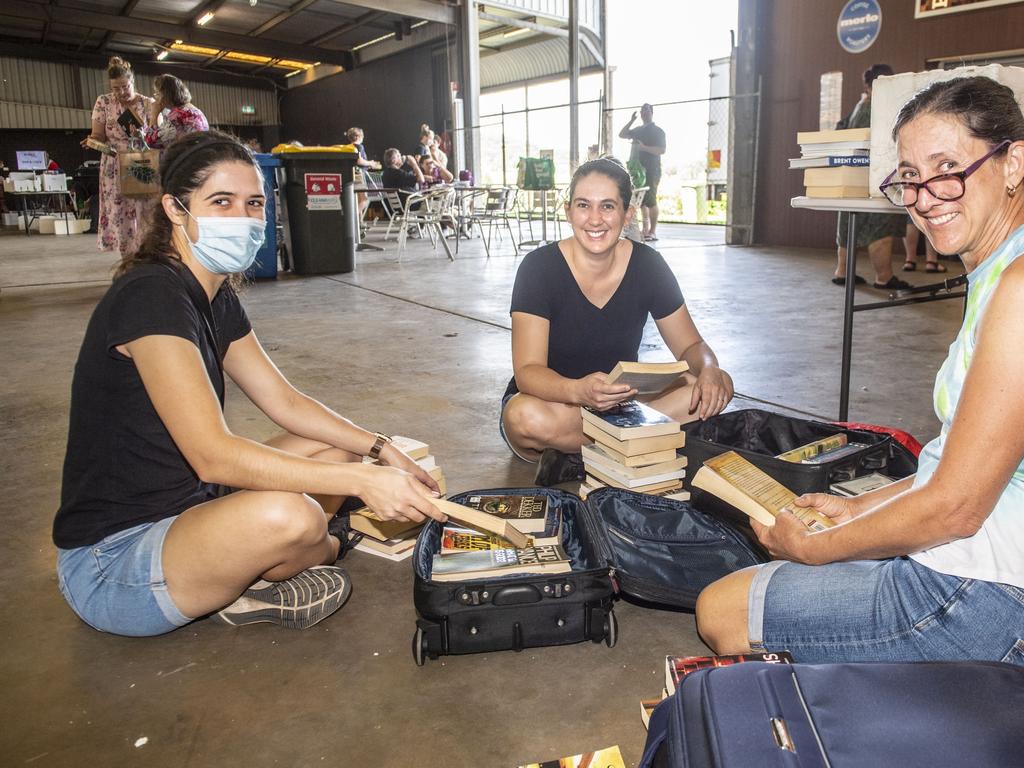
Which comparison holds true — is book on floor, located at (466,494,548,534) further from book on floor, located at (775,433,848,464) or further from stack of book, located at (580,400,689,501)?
book on floor, located at (775,433,848,464)

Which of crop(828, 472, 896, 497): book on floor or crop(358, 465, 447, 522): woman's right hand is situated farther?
crop(828, 472, 896, 497): book on floor

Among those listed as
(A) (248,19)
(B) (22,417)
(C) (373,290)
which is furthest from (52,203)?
(B) (22,417)

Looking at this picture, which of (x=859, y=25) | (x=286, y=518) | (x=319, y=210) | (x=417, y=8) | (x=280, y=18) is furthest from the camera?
(x=280, y=18)

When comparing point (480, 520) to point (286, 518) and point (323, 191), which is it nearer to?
point (286, 518)

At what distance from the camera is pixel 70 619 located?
1.87 m

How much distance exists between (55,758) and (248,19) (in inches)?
748

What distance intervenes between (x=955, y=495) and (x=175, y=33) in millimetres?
19869

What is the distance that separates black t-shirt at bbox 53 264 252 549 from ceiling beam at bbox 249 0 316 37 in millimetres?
16501

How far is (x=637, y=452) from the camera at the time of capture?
218cm

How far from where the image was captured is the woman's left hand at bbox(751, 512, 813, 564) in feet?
4.25

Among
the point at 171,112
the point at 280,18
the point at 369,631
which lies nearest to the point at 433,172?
the point at 171,112

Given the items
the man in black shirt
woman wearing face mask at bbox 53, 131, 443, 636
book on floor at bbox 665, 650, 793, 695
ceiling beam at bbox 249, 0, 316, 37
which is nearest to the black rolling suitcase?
woman wearing face mask at bbox 53, 131, 443, 636

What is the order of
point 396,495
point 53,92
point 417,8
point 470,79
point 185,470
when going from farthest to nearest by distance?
point 53,92, point 417,8, point 470,79, point 185,470, point 396,495

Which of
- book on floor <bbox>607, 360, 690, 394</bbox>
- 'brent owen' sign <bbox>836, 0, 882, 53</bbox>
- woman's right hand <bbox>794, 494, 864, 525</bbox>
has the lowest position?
woman's right hand <bbox>794, 494, 864, 525</bbox>
